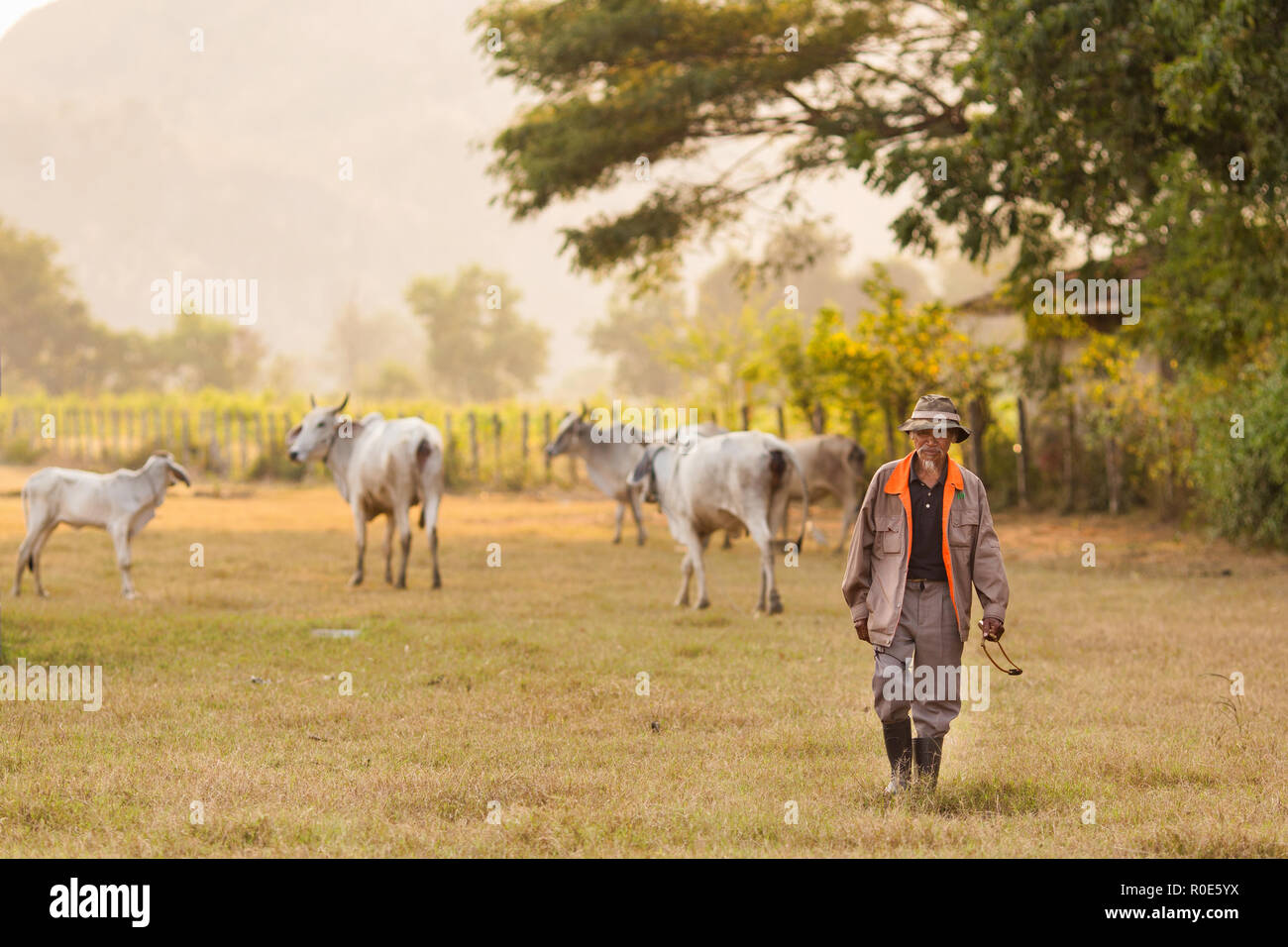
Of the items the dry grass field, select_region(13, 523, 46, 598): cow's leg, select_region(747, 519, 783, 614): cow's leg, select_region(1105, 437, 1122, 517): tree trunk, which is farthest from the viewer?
select_region(1105, 437, 1122, 517): tree trunk

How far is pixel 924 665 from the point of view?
582 cm

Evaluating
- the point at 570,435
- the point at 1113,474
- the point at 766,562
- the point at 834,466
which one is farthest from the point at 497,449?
the point at 766,562

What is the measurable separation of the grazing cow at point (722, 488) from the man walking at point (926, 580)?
531cm

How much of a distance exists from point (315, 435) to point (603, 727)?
24.8ft

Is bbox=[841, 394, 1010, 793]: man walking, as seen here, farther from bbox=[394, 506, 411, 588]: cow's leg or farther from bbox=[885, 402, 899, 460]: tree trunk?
bbox=[885, 402, 899, 460]: tree trunk

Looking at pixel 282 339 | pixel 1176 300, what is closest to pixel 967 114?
pixel 1176 300

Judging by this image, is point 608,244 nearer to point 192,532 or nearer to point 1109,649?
point 192,532

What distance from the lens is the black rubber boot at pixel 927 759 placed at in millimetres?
5868

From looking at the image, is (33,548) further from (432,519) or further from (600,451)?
(600,451)

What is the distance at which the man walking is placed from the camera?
228 inches

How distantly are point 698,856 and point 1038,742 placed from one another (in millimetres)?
2632

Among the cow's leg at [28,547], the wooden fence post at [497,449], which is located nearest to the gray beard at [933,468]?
Answer: the cow's leg at [28,547]

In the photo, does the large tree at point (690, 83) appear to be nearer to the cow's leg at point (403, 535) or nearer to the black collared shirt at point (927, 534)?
the cow's leg at point (403, 535)

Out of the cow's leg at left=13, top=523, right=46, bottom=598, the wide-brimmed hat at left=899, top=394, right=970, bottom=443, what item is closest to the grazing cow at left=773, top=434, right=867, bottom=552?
the cow's leg at left=13, top=523, right=46, bottom=598
